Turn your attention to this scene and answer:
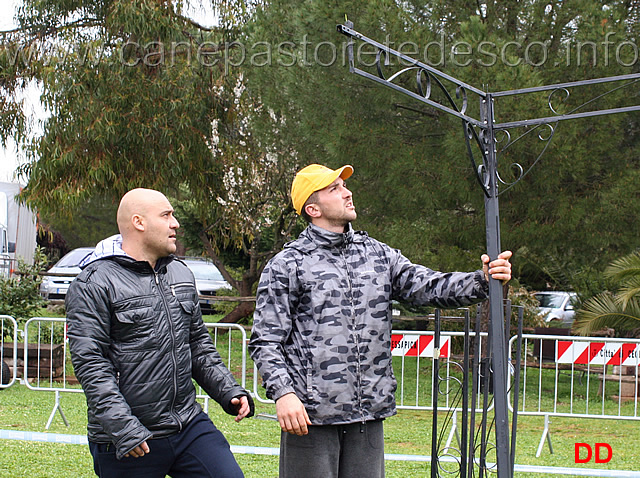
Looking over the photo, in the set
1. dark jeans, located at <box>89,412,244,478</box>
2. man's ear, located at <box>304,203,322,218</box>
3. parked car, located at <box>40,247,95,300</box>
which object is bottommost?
parked car, located at <box>40,247,95,300</box>

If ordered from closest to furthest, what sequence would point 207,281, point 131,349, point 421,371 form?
point 131,349 < point 421,371 < point 207,281

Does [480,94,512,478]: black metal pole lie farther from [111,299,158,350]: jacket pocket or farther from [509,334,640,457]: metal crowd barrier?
[509,334,640,457]: metal crowd barrier

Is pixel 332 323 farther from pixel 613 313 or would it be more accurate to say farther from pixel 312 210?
pixel 613 313

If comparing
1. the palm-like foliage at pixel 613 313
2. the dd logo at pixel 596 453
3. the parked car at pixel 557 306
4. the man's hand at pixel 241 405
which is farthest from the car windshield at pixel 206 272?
the man's hand at pixel 241 405

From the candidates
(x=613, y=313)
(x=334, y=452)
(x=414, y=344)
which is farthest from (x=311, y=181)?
(x=613, y=313)

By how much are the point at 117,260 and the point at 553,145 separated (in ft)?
21.9

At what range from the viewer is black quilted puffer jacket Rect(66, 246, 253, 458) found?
2998 mm

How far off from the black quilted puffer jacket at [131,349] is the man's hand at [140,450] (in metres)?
0.03

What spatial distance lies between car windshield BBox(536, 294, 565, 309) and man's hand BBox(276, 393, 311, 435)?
19824 millimetres

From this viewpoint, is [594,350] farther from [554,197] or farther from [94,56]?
[94,56]

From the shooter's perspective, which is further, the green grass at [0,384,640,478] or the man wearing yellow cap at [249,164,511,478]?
the green grass at [0,384,640,478]

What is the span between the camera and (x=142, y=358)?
316cm

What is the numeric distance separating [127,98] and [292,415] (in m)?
11.1

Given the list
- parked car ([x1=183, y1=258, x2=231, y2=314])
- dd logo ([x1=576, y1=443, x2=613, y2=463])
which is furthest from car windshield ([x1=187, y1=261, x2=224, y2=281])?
dd logo ([x1=576, y1=443, x2=613, y2=463])
